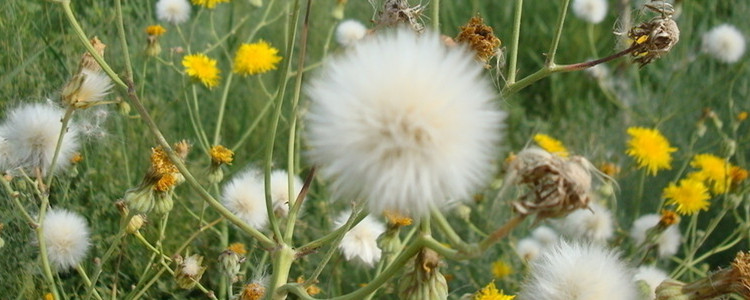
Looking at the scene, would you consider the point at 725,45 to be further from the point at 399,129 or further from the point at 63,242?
the point at 399,129

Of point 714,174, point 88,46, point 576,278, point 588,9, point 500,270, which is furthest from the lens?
point 588,9

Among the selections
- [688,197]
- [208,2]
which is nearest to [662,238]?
[688,197]

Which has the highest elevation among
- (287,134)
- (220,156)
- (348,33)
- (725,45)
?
(348,33)

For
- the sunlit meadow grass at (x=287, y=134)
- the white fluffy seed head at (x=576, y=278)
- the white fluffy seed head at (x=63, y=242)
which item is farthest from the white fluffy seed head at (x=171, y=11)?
the white fluffy seed head at (x=576, y=278)

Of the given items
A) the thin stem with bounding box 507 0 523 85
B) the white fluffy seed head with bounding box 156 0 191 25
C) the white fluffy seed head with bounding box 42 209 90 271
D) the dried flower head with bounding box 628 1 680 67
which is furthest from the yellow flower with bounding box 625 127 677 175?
the white fluffy seed head with bounding box 42 209 90 271

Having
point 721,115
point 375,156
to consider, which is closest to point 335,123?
point 375,156

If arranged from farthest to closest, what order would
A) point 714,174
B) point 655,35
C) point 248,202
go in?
point 714,174, point 248,202, point 655,35
